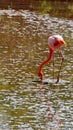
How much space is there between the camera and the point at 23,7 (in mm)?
35812

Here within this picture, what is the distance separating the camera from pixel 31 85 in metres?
15.0

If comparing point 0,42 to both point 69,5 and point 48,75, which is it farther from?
point 69,5

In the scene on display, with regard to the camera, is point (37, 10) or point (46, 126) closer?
point (46, 126)

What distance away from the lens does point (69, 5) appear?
120 ft

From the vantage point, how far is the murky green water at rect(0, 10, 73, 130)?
11.9 meters

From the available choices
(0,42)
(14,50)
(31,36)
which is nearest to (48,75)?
(14,50)

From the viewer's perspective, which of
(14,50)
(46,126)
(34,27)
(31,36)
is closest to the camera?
(46,126)

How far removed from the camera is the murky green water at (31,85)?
38.9ft

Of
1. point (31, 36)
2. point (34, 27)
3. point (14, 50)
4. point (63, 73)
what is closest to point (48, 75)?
point (63, 73)

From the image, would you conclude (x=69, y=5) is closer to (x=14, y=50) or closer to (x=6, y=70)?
(x=14, y=50)

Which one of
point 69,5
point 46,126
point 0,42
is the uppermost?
point 46,126

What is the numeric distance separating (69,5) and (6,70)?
20.6m

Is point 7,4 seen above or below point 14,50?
below

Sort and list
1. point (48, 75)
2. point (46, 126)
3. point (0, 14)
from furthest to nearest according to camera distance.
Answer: point (0, 14) < point (48, 75) < point (46, 126)
